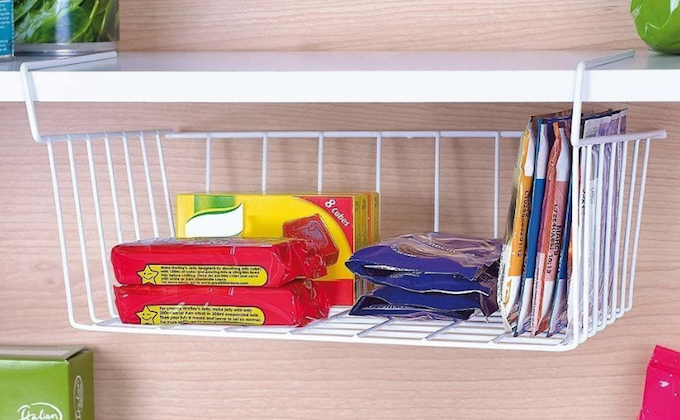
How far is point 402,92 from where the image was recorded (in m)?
0.81

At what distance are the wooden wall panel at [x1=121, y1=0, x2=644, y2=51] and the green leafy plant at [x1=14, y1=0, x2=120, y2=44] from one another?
0.17m

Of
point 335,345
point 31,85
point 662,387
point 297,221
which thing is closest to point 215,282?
point 297,221

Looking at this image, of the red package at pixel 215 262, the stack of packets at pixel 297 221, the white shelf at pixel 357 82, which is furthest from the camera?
the stack of packets at pixel 297 221

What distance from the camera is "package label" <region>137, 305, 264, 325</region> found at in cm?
95

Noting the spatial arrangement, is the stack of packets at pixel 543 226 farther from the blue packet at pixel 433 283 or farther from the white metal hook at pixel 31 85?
the white metal hook at pixel 31 85

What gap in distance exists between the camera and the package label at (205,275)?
3.12ft

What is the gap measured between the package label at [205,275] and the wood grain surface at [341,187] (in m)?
0.31

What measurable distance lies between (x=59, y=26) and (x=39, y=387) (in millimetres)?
485

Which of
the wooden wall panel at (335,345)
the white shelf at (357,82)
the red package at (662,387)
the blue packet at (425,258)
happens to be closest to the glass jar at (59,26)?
the white shelf at (357,82)

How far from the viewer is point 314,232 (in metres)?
1.04

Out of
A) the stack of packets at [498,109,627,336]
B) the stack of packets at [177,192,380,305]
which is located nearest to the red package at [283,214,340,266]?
the stack of packets at [177,192,380,305]

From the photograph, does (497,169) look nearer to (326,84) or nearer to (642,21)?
(642,21)

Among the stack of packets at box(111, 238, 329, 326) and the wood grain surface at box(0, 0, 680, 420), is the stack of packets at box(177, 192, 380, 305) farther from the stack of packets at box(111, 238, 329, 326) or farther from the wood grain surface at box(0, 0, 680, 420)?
the wood grain surface at box(0, 0, 680, 420)

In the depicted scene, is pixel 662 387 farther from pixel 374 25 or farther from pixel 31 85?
pixel 31 85
